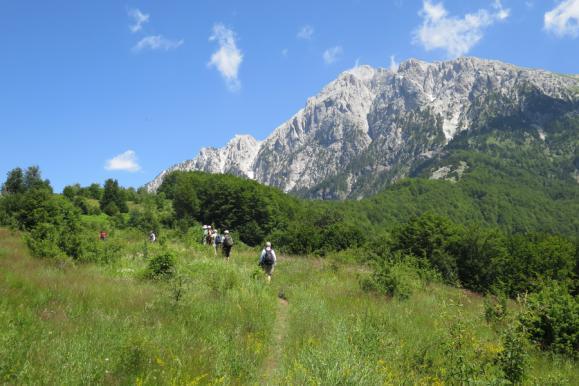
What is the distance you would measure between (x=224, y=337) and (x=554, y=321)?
8.92 meters

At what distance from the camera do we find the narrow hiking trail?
22.2ft

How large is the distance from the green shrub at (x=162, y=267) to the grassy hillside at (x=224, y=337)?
501 millimetres

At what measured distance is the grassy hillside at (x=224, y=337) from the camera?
19.9 feet

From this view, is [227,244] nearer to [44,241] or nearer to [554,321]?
[44,241]

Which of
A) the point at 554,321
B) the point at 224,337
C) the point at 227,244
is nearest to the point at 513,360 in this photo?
the point at 554,321

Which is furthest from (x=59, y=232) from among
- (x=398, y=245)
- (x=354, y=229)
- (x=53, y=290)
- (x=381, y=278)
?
(x=354, y=229)

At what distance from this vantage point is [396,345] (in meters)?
8.76

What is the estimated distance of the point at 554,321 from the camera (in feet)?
36.3

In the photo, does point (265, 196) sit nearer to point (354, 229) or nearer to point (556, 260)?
point (354, 229)

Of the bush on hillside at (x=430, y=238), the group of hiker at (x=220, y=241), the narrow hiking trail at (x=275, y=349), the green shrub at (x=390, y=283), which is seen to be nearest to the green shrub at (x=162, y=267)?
the narrow hiking trail at (x=275, y=349)

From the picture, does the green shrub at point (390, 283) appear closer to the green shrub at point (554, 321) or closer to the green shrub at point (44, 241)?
the green shrub at point (554, 321)

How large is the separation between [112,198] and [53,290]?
112744 millimetres

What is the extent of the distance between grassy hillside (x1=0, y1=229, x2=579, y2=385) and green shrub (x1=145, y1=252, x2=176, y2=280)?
501 mm

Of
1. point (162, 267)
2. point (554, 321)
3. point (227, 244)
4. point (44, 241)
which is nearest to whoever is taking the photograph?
point (554, 321)
